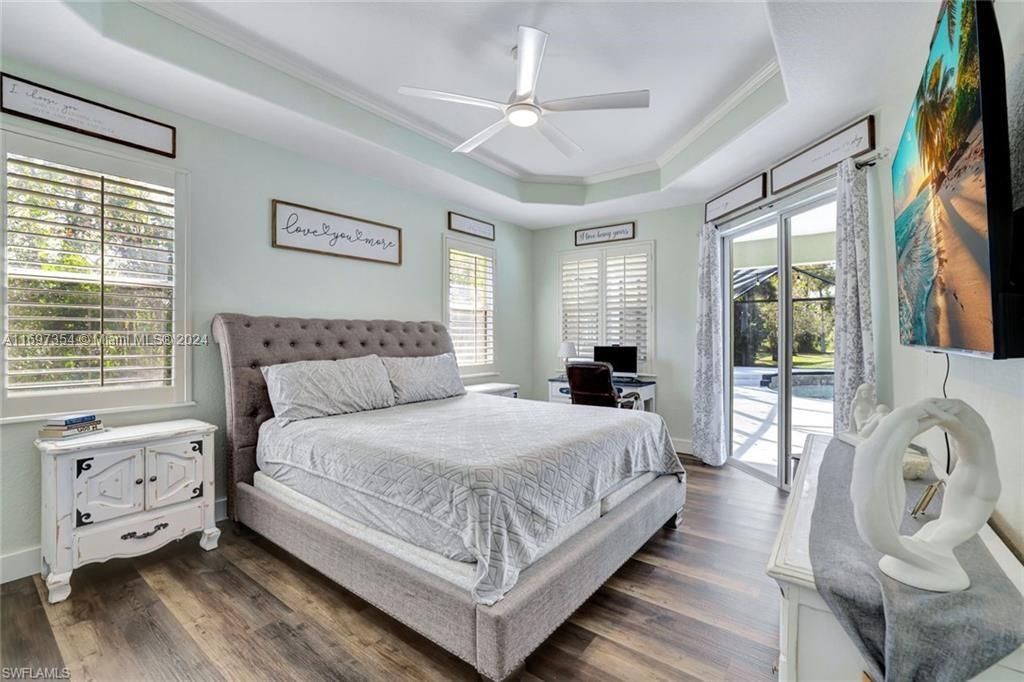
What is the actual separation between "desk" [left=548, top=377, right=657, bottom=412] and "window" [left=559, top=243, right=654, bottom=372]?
0.40 metres

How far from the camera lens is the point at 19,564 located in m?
2.24

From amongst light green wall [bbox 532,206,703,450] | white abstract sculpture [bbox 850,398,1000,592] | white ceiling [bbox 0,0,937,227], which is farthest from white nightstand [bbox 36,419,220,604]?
light green wall [bbox 532,206,703,450]

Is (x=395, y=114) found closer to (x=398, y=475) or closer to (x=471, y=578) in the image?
(x=398, y=475)

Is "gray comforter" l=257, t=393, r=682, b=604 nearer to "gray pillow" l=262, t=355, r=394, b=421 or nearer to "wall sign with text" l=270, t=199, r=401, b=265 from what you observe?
"gray pillow" l=262, t=355, r=394, b=421

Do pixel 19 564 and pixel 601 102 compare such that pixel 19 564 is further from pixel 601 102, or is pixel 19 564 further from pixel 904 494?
pixel 601 102

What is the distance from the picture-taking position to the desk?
4.56 meters

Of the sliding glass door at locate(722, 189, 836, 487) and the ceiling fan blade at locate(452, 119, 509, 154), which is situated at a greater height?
the ceiling fan blade at locate(452, 119, 509, 154)

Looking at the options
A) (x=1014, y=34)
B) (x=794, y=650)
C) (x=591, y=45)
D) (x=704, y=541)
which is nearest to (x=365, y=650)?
(x=794, y=650)

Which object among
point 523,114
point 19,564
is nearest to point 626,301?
point 523,114

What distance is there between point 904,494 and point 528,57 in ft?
7.52

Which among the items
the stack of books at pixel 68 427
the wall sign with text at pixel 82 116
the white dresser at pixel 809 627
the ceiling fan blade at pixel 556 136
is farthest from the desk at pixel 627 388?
the wall sign with text at pixel 82 116

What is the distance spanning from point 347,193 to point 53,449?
2.53 m

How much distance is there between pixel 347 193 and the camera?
3.71 meters

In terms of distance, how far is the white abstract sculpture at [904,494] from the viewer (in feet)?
2.78
